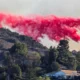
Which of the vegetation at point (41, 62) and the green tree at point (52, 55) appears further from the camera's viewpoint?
the green tree at point (52, 55)

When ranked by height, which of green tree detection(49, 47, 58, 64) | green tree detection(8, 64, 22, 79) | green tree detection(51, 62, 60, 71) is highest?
green tree detection(49, 47, 58, 64)

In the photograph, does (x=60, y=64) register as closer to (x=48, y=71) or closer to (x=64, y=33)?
(x=48, y=71)

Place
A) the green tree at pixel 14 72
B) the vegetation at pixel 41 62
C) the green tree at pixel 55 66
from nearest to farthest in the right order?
the green tree at pixel 14 72
the vegetation at pixel 41 62
the green tree at pixel 55 66

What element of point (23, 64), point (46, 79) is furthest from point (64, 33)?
point (23, 64)

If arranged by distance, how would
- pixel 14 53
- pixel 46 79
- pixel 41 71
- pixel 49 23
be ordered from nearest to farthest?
1. pixel 49 23
2. pixel 46 79
3. pixel 41 71
4. pixel 14 53

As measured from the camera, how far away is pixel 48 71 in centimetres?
16488

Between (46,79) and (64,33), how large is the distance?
1815 cm

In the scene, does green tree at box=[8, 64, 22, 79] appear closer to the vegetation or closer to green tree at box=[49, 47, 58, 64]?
the vegetation

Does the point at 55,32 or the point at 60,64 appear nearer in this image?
the point at 55,32

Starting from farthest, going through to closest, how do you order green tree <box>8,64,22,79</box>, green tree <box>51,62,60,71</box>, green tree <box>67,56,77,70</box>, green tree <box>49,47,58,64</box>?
green tree <box>67,56,77,70</box>, green tree <box>49,47,58,64</box>, green tree <box>51,62,60,71</box>, green tree <box>8,64,22,79</box>

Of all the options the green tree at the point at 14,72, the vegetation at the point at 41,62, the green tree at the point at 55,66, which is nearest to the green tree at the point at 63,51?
the vegetation at the point at 41,62

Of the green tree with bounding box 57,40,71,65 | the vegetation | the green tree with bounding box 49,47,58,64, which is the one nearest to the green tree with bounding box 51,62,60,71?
the vegetation

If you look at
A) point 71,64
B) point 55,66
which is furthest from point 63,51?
point 55,66

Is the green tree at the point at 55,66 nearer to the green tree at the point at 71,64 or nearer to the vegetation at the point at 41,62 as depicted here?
the vegetation at the point at 41,62
